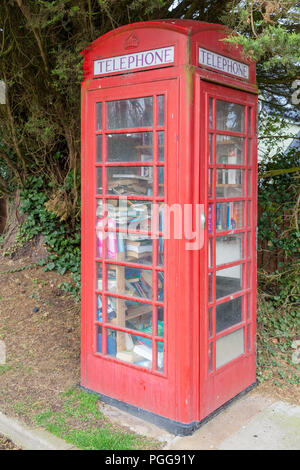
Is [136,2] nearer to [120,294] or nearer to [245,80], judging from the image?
[245,80]

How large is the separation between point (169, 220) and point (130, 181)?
1.58ft

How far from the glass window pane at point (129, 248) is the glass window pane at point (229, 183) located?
0.68 meters

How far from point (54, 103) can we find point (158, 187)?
2.86 metres

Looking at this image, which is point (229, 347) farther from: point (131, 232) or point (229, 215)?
point (131, 232)

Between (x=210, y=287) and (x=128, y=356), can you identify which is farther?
(x=128, y=356)

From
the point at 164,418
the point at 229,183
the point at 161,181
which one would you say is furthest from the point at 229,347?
the point at 161,181

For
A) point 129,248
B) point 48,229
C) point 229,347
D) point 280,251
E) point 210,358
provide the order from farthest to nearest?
point 48,229
point 280,251
point 229,347
point 129,248
point 210,358

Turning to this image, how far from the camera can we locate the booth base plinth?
11.1ft

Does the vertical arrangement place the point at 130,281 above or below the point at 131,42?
below

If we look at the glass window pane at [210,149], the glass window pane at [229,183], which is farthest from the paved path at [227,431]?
the glass window pane at [210,149]

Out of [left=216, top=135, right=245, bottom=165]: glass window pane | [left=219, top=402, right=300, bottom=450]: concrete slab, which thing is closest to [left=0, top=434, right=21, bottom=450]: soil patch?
[left=219, top=402, right=300, bottom=450]: concrete slab

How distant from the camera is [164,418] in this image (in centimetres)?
347

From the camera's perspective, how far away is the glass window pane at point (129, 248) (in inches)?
141

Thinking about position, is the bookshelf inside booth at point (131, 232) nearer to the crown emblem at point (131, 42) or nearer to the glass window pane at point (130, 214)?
the glass window pane at point (130, 214)
